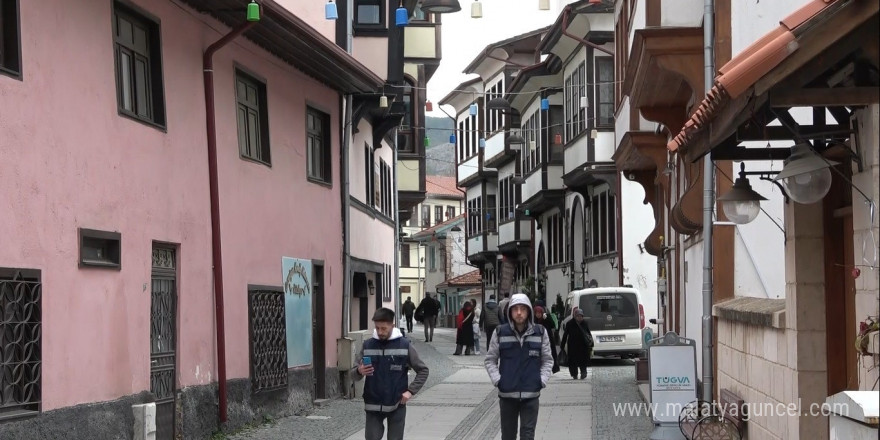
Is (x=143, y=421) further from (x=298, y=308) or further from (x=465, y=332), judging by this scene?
(x=465, y=332)

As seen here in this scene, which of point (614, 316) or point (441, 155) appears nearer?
point (614, 316)

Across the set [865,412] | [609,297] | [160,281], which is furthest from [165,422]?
[609,297]

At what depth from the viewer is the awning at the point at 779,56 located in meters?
6.19

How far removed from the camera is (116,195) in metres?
→ 13.3

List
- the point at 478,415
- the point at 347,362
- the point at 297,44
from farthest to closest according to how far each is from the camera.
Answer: the point at 347,362
the point at 478,415
the point at 297,44

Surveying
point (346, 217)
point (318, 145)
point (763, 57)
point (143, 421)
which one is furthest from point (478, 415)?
point (763, 57)

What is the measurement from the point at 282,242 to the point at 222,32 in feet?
12.8

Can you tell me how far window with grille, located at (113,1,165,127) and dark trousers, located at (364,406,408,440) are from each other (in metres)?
4.01

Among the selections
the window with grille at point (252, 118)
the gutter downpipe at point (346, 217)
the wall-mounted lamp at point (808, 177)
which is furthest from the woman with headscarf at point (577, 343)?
the wall-mounted lamp at point (808, 177)

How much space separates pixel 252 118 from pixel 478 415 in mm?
5487

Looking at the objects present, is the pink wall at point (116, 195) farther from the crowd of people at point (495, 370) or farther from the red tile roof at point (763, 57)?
the red tile roof at point (763, 57)

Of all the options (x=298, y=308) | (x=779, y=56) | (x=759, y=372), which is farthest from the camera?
(x=298, y=308)

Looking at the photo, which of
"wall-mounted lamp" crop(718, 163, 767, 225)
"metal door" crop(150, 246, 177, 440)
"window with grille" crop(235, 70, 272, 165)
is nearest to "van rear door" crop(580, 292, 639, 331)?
"window with grille" crop(235, 70, 272, 165)

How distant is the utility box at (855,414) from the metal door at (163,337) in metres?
8.80
